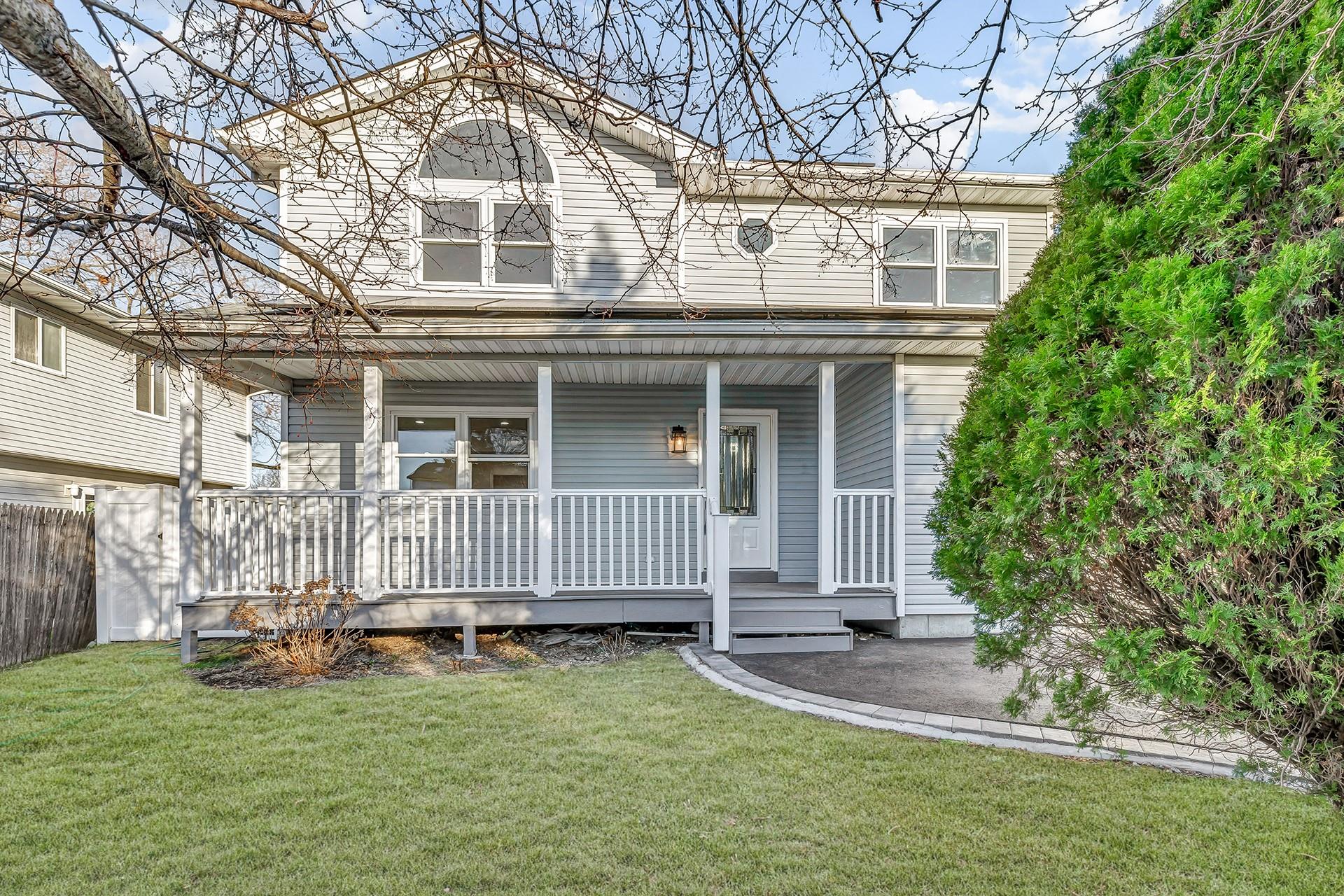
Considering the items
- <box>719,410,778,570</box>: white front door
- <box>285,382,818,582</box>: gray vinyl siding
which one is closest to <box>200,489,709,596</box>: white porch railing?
<box>285,382,818,582</box>: gray vinyl siding

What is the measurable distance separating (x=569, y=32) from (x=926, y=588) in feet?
21.1

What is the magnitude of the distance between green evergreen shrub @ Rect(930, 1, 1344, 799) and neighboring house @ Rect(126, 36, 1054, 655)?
14.3 ft

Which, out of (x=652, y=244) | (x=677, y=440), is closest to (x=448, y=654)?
(x=677, y=440)

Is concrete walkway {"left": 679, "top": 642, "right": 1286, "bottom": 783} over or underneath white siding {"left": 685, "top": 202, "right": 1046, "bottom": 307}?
underneath

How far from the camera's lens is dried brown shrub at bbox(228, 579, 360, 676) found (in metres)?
6.26

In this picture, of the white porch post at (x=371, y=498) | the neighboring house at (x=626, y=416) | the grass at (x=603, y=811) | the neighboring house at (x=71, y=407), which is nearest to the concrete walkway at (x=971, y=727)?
the grass at (x=603, y=811)

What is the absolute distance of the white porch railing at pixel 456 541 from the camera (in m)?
6.88

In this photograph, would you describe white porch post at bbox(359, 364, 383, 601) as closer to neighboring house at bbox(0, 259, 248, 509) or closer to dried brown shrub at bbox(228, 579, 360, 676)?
dried brown shrub at bbox(228, 579, 360, 676)

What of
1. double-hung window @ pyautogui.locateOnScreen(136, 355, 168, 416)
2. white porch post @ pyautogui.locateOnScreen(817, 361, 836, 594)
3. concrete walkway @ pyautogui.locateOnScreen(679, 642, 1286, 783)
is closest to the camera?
concrete walkway @ pyautogui.locateOnScreen(679, 642, 1286, 783)

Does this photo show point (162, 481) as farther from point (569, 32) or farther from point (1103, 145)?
point (1103, 145)

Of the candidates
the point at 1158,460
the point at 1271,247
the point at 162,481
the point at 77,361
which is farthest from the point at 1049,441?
the point at 162,481

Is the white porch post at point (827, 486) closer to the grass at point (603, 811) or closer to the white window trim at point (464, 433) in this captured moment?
the grass at point (603, 811)

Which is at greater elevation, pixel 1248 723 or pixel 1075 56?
pixel 1075 56

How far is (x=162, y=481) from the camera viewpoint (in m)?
14.6
